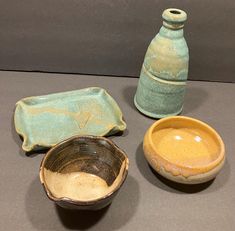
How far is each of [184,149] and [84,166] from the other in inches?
10.2

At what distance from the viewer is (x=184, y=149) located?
870mm

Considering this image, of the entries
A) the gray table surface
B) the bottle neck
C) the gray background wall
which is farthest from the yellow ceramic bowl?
the gray background wall

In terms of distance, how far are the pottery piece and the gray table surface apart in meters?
0.04

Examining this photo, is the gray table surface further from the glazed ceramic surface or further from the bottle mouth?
the bottle mouth

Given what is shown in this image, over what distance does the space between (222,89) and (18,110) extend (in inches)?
26.3

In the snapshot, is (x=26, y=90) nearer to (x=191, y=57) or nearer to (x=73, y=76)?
(x=73, y=76)

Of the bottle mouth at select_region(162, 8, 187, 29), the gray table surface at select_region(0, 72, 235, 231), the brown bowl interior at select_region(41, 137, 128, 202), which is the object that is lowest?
the gray table surface at select_region(0, 72, 235, 231)

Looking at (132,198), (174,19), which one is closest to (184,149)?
(132,198)

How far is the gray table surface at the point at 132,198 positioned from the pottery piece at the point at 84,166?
4 cm

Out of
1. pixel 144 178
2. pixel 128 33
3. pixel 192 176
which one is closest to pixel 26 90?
pixel 128 33

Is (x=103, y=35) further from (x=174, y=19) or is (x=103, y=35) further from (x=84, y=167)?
(x=84, y=167)

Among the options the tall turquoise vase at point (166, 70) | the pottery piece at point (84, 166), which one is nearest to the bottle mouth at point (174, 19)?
the tall turquoise vase at point (166, 70)

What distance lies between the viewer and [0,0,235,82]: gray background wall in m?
1.03

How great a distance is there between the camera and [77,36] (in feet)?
3.55
